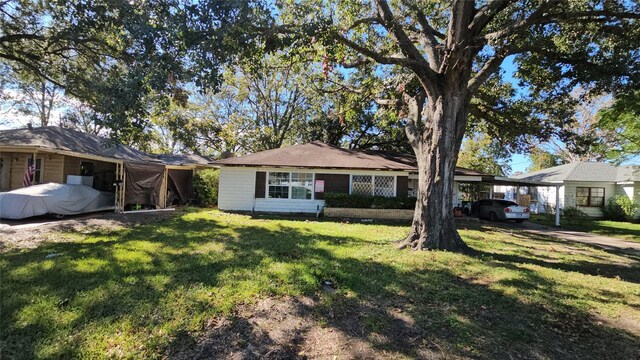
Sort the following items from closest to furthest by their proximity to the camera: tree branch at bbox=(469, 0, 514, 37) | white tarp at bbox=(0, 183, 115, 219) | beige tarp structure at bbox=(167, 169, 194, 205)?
1. tree branch at bbox=(469, 0, 514, 37)
2. white tarp at bbox=(0, 183, 115, 219)
3. beige tarp structure at bbox=(167, 169, 194, 205)

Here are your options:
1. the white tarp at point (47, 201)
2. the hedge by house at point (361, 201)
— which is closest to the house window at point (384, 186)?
the hedge by house at point (361, 201)

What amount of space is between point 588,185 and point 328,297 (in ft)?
88.1

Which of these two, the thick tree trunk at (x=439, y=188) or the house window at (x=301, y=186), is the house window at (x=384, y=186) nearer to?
the house window at (x=301, y=186)

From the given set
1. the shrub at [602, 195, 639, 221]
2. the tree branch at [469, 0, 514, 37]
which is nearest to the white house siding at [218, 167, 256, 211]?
the tree branch at [469, 0, 514, 37]

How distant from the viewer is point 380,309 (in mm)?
4430

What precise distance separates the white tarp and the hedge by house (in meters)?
10.1

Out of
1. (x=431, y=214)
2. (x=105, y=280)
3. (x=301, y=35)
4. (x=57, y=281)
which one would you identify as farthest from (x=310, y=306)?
(x=301, y=35)

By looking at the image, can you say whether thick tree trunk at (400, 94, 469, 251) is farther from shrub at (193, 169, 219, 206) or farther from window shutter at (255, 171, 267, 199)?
shrub at (193, 169, 219, 206)

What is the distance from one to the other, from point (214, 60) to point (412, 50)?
521 centimetres

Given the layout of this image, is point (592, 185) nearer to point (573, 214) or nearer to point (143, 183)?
point (573, 214)

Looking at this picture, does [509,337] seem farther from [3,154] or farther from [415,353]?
[3,154]

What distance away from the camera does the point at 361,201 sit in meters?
15.4

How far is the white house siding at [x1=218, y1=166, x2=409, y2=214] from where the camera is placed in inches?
638

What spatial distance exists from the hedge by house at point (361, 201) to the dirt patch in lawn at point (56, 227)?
7.36 m
